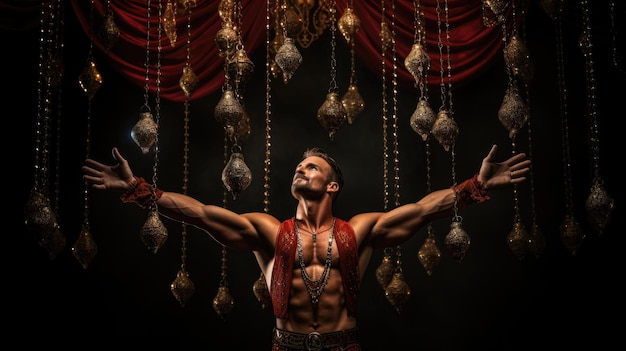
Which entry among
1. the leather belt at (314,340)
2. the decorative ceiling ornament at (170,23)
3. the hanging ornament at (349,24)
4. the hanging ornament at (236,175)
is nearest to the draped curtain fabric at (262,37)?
the decorative ceiling ornament at (170,23)

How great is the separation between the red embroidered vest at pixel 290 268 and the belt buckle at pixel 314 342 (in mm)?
161

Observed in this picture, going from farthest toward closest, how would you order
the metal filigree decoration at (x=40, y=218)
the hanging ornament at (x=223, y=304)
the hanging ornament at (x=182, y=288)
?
the hanging ornament at (x=223, y=304) < the hanging ornament at (x=182, y=288) < the metal filigree decoration at (x=40, y=218)

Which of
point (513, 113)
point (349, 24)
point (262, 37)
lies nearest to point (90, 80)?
point (262, 37)

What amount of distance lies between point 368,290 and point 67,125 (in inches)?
85.0

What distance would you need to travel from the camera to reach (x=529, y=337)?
513 centimetres

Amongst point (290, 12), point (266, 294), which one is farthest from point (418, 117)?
point (266, 294)

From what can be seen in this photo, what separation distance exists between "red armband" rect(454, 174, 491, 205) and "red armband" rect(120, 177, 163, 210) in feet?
4.94

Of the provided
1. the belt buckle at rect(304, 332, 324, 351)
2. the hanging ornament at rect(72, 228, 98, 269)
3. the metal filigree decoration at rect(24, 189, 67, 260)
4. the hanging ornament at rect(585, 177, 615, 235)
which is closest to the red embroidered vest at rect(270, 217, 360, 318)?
the belt buckle at rect(304, 332, 324, 351)

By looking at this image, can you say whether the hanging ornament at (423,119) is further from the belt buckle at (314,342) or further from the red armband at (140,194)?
the red armband at (140,194)

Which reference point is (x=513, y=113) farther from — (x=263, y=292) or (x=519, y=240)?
(x=263, y=292)

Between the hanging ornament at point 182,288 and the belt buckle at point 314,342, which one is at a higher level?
the hanging ornament at point 182,288

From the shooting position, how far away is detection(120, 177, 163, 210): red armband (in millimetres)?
3924

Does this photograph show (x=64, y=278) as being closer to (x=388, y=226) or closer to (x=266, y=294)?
(x=266, y=294)

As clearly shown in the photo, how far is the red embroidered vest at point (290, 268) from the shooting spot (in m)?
4.00
